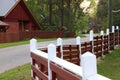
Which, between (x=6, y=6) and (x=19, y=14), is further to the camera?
(x=19, y=14)

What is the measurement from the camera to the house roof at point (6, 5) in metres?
43.7

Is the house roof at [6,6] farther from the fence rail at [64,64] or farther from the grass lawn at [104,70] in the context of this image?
the fence rail at [64,64]

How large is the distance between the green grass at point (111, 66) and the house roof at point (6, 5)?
25.4m

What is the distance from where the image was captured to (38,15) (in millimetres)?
69625

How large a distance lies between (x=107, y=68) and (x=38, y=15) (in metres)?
55.4

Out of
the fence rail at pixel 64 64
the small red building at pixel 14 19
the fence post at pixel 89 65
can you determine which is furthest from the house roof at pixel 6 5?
the fence post at pixel 89 65

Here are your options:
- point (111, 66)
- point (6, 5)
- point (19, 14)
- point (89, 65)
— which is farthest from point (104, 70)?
point (19, 14)

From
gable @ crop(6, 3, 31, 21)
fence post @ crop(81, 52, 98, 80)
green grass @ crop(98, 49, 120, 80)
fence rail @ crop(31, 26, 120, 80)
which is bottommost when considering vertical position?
green grass @ crop(98, 49, 120, 80)

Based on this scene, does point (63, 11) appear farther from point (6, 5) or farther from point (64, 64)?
point (64, 64)

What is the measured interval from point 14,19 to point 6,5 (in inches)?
102

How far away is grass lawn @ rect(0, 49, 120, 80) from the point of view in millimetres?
12005

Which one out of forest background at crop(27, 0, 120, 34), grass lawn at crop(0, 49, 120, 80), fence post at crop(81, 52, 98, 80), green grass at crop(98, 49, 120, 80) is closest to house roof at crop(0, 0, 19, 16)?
forest background at crop(27, 0, 120, 34)

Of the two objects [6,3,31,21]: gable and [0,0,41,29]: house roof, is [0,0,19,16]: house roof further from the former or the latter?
[6,3,31,21]: gable

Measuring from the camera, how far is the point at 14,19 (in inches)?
1848
